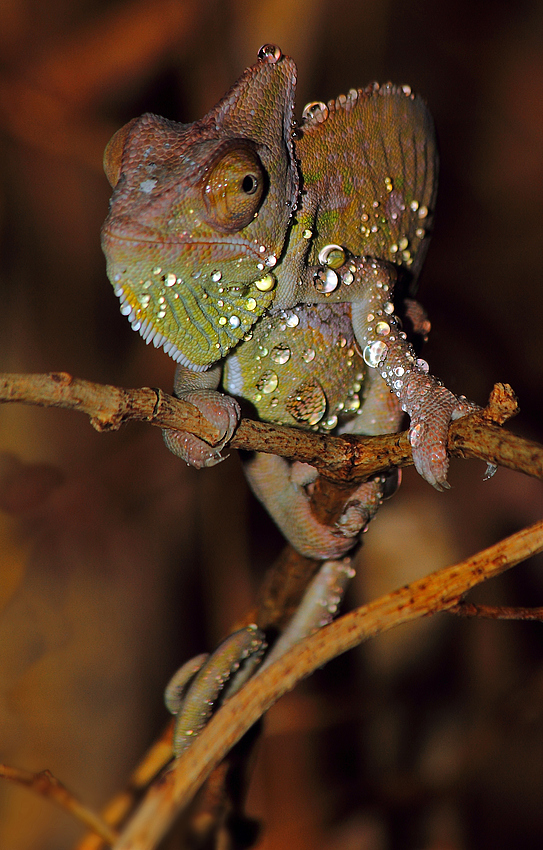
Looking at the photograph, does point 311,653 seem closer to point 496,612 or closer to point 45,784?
point 496,612

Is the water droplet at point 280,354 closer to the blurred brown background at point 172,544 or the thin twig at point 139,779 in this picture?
the blurred brown background at point 172,544

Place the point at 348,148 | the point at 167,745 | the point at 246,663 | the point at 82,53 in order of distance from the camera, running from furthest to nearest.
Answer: the point at 82,53
the point at 167,745
the point at 246,663
the point at 348,148

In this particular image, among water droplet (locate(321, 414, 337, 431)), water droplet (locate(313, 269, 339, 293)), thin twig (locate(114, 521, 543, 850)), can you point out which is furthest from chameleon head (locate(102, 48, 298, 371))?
thin twig (locate(114, 521, 543, 850))

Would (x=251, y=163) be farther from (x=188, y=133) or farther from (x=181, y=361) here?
(x=181, y=361)

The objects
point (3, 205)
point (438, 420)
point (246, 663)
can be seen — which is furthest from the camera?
point (3, 205)

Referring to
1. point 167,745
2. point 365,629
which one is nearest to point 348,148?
point 365,629

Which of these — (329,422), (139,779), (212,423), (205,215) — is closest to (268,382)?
(329,422)

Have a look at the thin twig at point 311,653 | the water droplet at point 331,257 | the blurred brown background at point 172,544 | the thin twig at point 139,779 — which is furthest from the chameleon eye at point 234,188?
the thin twig at point 139,779
